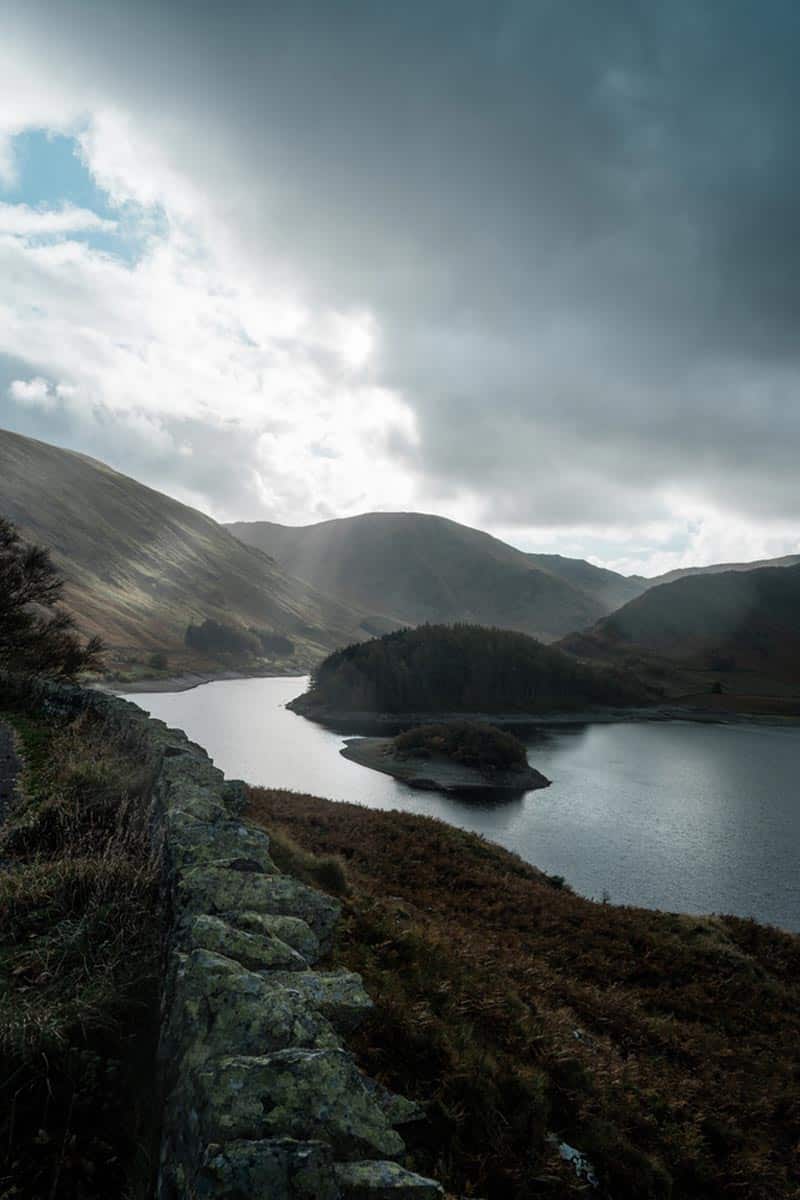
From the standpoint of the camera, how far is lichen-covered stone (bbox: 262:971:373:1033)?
550cm

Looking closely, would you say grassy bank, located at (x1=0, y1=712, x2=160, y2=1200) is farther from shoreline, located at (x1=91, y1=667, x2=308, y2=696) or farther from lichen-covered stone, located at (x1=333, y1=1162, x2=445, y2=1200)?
shoreline, located at (x1=91, y1=667, x2=308, y2=696)

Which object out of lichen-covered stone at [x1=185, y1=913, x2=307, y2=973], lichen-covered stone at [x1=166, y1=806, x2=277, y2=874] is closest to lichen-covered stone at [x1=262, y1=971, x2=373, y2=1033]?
lichen-covered stone at [x1=185, y1=913, x2=307, y2=973]

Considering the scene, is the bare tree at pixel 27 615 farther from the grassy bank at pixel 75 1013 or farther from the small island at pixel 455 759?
the small island at pixel 455 759

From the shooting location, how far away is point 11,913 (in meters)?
7.11

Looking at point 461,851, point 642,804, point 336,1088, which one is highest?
point 336,1088

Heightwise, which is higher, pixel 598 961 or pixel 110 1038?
pixel 110 1038

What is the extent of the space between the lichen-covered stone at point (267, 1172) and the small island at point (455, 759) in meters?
69.4

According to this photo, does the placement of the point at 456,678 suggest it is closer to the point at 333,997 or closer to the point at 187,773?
the point at 187,773

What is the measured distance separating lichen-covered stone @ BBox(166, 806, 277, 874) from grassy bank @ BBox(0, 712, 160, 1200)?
0.69m

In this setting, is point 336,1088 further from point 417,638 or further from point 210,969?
point 417,638

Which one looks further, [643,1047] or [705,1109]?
[643,1047]

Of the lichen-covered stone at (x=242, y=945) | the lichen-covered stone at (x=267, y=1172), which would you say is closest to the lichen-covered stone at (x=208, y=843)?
the lichen-covered stone at (x=242, y=945)

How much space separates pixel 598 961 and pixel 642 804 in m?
55.2

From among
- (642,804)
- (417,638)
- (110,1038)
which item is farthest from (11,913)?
(417,638)
